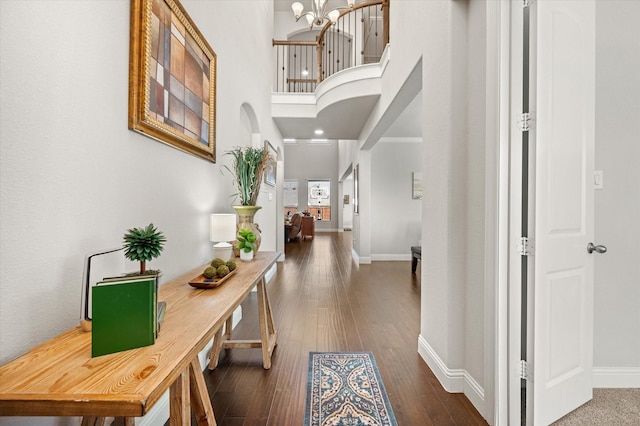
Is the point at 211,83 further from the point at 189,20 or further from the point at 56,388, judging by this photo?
the point at 56,388

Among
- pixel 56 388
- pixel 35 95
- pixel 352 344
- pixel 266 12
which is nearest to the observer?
pixel 56 388

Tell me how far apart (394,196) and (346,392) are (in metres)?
5.43

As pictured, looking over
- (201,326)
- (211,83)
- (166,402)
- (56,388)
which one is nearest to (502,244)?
(201,326)

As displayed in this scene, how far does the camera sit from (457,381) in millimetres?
1900

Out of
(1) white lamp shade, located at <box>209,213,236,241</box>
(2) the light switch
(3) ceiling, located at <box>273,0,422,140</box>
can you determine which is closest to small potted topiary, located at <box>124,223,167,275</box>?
(1) white lamp shade, located at <box>209,213,236,241</box>

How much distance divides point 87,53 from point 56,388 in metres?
1.16

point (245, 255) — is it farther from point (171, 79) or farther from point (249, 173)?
point (171, 79)

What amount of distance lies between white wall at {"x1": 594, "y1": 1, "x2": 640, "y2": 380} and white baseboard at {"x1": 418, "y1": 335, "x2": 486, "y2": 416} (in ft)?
3.07

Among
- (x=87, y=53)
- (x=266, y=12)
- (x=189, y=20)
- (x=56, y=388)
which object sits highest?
(x=266, y=12)

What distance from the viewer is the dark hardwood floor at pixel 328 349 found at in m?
1.73

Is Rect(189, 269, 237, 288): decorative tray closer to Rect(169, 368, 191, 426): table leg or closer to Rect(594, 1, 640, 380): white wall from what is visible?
Rect(169, 368, 191, 426): table leg

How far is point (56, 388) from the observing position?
677 mm

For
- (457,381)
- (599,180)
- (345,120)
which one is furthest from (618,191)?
(345,120)

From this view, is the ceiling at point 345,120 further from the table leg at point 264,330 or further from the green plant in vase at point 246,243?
the table leg at point 264,330
